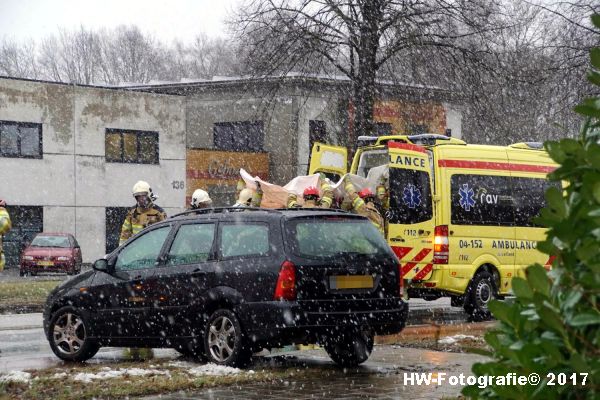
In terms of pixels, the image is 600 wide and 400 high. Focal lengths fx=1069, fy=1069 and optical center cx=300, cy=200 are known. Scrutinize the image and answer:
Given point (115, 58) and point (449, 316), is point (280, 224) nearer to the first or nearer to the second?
point (449, 316)

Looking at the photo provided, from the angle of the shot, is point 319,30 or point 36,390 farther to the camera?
point 319,30

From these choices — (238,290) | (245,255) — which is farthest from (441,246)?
(238,290)

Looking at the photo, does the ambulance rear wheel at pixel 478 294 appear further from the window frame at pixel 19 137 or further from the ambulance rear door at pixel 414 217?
the window frame at pixel 19 137

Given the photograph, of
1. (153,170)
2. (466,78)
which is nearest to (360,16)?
(466,78)

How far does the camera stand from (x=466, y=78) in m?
27.8

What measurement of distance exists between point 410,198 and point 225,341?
654 cm

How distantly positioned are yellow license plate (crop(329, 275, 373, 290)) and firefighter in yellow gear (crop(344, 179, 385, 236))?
18.2ft

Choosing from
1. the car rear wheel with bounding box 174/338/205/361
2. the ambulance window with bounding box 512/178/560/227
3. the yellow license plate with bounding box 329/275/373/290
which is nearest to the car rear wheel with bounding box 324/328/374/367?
the yellow license plate with bounding box 329/275/373/290

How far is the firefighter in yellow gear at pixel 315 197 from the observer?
51.2 ft

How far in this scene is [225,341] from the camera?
32.0 ft

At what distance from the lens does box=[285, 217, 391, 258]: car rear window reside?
977 cm

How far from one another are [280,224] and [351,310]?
1.03 m

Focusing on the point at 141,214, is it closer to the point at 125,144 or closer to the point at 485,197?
the point at 485,197

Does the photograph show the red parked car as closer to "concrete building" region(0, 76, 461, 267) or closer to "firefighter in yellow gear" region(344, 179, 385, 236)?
"concrete building" region(0, 76, 461, 267)
